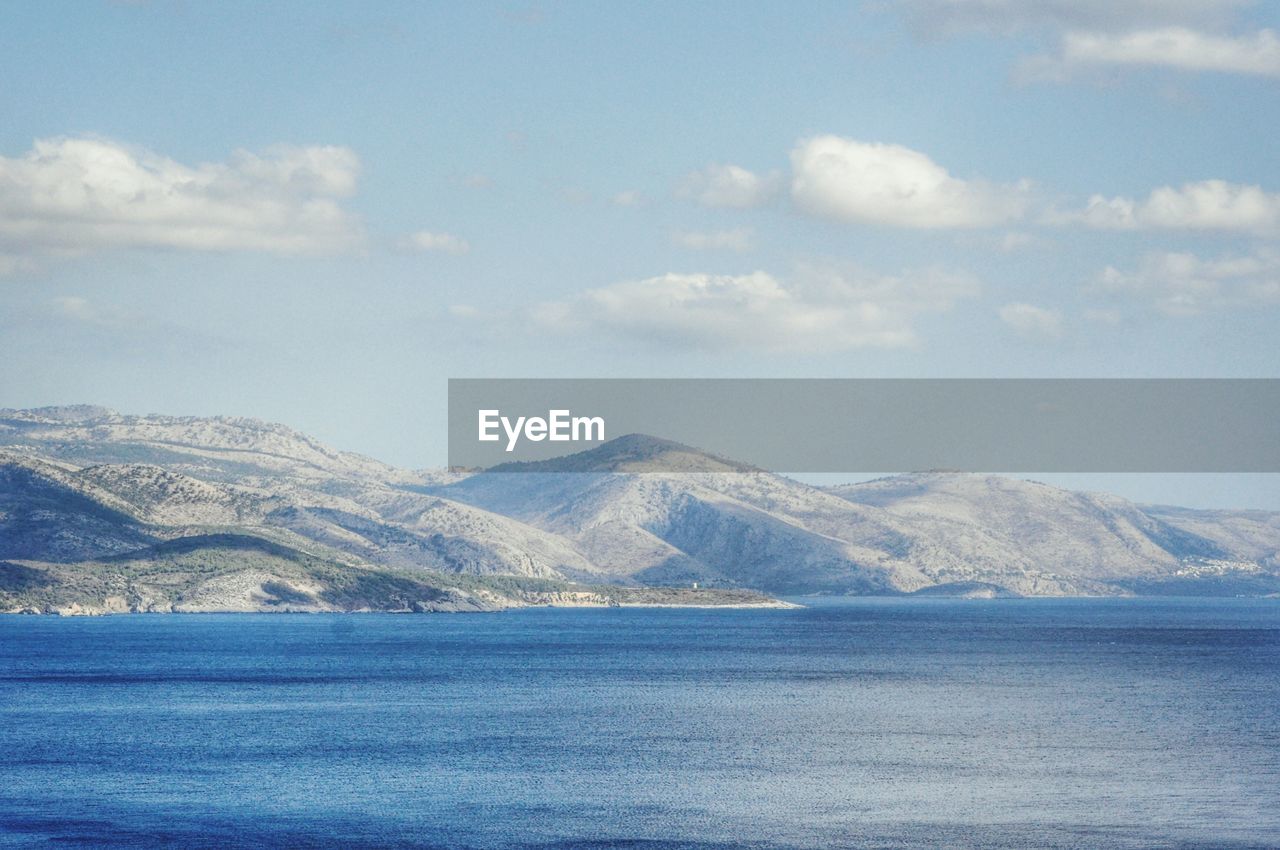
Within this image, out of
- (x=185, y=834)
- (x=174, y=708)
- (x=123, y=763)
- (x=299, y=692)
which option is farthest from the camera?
(x=299, y=692)

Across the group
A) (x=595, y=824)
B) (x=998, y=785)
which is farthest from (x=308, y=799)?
(x=998, y=785)

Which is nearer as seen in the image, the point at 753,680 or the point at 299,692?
the point at 299,692

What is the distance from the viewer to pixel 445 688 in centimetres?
17338

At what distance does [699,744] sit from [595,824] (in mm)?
35251

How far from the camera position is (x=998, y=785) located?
4001 inches

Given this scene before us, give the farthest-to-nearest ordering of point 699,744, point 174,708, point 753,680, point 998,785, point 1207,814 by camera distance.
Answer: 1. point 753,680
2. point 174,708
3. point 699,744
4. point 998,785
5. point 1207,814

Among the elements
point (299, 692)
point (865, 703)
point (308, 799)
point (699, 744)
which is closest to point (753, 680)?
point (865, 703)

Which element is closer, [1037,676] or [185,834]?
[185,834]

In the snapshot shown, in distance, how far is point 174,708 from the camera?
490 ft

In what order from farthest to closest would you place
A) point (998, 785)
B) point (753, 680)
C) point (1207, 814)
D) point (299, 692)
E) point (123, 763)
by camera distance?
Answer: 1. point (753, 680)
2. point (299, 692)
3. point (123, 763)
4. point (998, 785)
5. point (1207, 814)

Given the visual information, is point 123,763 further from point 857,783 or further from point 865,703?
point 865,703

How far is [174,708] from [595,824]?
74025 mm

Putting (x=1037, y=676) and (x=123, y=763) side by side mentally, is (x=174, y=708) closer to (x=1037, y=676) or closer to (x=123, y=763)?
(x=123, y=763)

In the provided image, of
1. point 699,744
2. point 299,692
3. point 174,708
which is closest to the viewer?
point 699,744
